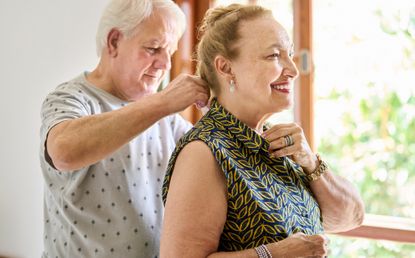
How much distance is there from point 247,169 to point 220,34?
37 cm

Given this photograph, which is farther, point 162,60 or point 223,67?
point 162,60

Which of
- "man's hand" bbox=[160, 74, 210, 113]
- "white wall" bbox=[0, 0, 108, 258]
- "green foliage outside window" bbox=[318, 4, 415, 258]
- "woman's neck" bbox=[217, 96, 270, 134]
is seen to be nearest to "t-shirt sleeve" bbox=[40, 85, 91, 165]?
"man's hand" bbox=[160, 74, 210, 113]

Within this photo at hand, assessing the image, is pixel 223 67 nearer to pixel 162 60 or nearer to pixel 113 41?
pixel 162 60

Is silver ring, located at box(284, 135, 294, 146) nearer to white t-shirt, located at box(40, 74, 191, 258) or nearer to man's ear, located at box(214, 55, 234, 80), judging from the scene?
man's ear, located at box(214, 55, 234, 80)

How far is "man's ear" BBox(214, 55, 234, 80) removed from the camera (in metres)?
1.48

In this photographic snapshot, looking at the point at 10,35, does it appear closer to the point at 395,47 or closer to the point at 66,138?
the point at 66,138

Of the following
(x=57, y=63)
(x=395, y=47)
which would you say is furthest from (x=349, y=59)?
(x=57, y=63)

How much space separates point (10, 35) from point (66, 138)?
1468 millimetres

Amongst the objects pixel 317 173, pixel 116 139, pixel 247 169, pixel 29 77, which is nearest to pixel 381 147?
pixel 317 173

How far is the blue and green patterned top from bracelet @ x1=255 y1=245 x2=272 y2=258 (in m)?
0.04

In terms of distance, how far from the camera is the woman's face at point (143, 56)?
1.61 m

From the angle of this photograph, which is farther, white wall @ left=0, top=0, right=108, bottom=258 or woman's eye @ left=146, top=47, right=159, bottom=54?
white wall @ left=0, top=0, right=108, bottom=258

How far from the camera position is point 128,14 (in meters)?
1.59

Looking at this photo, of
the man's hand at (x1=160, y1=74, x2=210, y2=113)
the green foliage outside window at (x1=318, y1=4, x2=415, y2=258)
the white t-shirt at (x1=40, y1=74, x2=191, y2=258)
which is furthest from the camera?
the green foliage outside window at (x1=318, y1=4, x2=415, y2=258)
